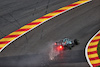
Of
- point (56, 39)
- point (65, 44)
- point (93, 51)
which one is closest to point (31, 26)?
point (56, 39)

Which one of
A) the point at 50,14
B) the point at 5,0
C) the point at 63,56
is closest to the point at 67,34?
the point at 63,56

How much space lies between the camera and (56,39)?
14461 mm

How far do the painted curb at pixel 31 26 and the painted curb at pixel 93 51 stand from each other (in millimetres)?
5607

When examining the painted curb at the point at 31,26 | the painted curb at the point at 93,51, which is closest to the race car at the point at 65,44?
the painted curb at the point at 93,51

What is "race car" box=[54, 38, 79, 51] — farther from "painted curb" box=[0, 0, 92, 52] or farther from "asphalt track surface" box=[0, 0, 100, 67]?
"painted curb" box=[0, 0, 92, 52]

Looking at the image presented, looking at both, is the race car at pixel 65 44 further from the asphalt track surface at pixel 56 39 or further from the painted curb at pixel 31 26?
the painted curb at pixel 31 26

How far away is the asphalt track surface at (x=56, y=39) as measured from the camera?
1225 centimetres

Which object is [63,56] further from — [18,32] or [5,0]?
[5,0]

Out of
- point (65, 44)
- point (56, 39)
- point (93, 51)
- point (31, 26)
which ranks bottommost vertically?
point (93, 51)

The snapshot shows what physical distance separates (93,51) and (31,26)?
702 cm

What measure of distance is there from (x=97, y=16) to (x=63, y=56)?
25.5 feet

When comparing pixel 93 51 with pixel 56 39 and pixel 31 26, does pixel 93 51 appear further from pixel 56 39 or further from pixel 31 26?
pixel 31 26

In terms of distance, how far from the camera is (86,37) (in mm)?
14641

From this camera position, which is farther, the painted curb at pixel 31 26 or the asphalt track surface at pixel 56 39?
the painted curb at pixel 31 26
